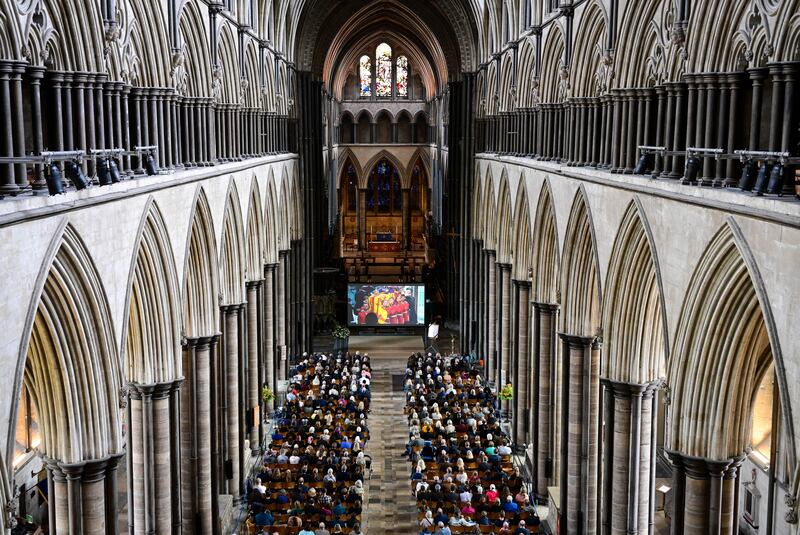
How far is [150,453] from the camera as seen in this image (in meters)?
17.3

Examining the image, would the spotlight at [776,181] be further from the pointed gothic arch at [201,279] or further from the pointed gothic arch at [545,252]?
the pointed gothic arch at [545,252]

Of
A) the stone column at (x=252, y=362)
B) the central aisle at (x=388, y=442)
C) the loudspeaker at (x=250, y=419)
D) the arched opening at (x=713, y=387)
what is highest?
the arched opening at (x=713, y=387)

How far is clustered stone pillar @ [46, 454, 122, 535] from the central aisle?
1052 cm

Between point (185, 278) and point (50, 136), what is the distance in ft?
22.1

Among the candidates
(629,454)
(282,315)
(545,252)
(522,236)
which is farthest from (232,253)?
(282,315)

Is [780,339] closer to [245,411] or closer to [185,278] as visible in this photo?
[185,278]

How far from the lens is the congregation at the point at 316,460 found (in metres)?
21.7

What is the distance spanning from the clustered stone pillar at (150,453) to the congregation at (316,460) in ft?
11.5

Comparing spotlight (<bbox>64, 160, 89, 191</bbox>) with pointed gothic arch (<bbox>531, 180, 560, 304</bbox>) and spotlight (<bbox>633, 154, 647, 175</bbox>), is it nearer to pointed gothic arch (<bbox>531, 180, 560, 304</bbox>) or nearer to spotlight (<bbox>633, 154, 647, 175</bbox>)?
spotlight (<bbox>633, 154, 647, 175</bbox>)

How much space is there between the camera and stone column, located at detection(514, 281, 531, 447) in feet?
92.8

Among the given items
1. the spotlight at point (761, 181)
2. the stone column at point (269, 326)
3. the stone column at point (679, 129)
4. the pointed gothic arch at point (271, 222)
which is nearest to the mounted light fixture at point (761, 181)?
the spotlight at point (761, 181)

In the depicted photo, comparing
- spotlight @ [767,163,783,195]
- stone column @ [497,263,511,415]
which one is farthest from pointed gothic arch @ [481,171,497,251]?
spotlight @ [767,163,783,195]

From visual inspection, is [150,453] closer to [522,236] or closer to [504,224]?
[522,236]

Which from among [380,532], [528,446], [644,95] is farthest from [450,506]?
[644,95]
